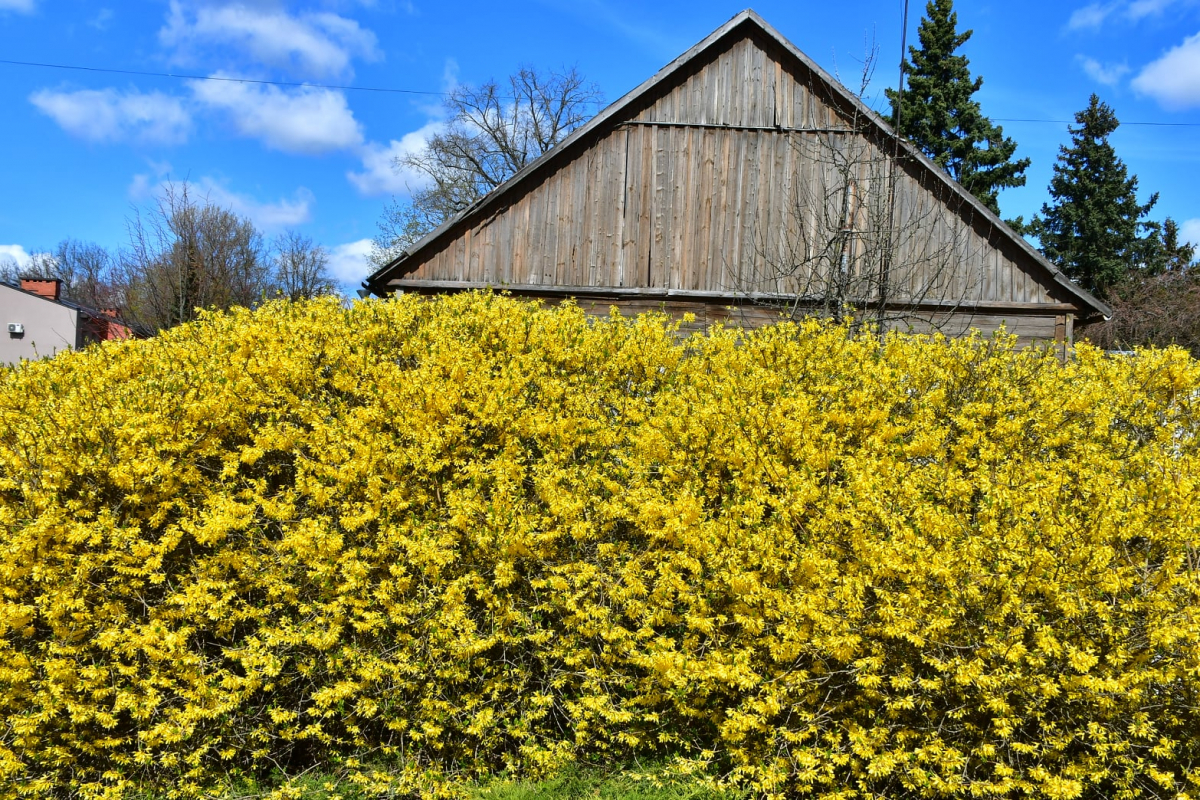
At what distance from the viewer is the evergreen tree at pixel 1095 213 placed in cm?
3120

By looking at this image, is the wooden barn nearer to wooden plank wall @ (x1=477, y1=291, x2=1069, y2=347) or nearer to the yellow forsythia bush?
wooden plank wall @ (x1=477, y1=291, x2=1069, y2=347)

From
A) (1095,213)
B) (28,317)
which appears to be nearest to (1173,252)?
(1095,213)

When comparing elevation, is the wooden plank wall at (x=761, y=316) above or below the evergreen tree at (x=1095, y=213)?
below

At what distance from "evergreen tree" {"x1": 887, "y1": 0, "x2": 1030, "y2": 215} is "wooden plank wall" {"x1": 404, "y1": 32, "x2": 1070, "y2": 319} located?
18.7m

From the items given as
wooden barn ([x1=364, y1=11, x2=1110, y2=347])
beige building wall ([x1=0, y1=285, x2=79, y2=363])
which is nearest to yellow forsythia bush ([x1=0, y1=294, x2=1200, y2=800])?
wooden barn ([x1=364, y1=11, x2=1110, y2=347])

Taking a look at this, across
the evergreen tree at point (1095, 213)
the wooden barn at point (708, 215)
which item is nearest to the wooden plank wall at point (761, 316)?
the wooden barn at point (708, 215)

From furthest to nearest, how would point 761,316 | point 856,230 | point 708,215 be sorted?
1. point 708,215
2. point 761,316
3. point 856,230

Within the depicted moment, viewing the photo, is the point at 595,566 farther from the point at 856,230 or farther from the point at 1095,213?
the point at 1095,213

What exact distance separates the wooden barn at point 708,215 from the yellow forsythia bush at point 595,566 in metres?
5.31

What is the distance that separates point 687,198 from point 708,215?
370 mm

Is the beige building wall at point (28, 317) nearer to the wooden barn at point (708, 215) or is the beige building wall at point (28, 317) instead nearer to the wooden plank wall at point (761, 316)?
the wooden barn at point (708, 215)

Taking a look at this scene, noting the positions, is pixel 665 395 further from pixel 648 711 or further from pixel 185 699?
pixel 185 699

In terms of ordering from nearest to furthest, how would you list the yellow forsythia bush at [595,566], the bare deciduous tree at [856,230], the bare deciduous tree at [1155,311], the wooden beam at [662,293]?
the yellow forsythia bush at [595,566], the bare deciduous tree at [856,230], the wooden beam at [662,293], the bare deciduous tree at [1155,311]

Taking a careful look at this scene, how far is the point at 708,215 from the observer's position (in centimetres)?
1073
